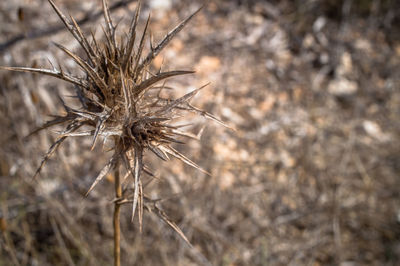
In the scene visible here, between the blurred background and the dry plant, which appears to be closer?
the dry plant

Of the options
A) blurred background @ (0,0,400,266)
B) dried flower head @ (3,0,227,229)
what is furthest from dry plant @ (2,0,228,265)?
blurred background @ (0,0,400,266)

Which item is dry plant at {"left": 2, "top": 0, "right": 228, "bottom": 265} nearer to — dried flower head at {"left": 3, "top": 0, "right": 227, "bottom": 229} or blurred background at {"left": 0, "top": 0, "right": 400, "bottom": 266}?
dried flower head at {"left": 3, "top": 0, "right": 227, "bottom": 229}

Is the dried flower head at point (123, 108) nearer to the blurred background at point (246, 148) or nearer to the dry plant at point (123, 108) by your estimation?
the dry plant at point (123, 108)

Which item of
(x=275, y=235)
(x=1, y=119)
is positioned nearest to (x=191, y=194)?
(x=275, y=235)

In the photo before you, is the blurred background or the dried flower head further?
the blurred background

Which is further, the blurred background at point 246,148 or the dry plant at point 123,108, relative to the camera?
the blurred background at point 246,148

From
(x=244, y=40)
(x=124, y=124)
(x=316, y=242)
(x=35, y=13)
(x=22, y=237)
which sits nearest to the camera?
(x=124, y=124)

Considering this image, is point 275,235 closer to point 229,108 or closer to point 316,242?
point 316,242

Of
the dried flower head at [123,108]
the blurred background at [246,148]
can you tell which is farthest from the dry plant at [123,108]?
the blurred background at [246,148]
